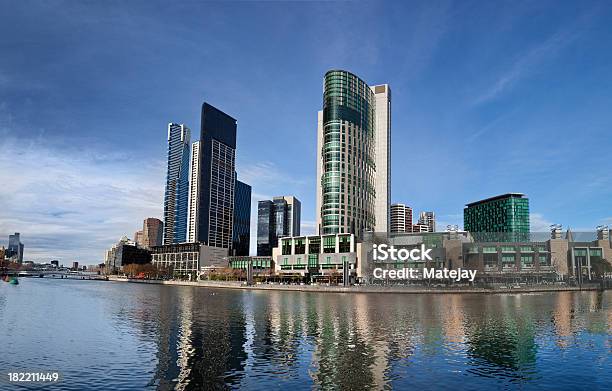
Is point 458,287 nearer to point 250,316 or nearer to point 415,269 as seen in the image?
point 415,269

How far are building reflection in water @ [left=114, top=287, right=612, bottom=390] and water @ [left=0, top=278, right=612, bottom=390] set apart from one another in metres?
0.13

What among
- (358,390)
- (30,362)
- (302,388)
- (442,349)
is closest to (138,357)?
(30,362)

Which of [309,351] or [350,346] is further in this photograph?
[350,346]

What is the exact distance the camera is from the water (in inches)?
1540

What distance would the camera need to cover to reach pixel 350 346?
5434 centimetres

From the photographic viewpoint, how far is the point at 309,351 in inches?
2023

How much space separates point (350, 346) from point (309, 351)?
5647 millimetres

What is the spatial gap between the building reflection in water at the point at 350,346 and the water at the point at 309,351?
135mm

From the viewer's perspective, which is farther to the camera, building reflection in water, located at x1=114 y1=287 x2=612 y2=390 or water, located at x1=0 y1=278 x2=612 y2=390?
building reflection in water, located at x1=114 y1=287 x2=612 y2=390

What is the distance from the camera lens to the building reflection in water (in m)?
40.1

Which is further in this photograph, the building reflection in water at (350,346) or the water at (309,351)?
the building reflection in water at (350,346)

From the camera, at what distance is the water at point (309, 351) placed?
39.1 metres

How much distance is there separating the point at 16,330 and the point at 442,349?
56.5 meters

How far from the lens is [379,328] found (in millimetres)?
70438
